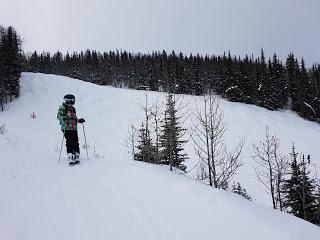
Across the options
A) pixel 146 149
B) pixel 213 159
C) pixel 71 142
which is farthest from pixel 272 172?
pixel 71 142

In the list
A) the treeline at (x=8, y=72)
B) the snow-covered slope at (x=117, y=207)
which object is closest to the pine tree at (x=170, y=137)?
the snow-covered slope at (x=117, y=207)

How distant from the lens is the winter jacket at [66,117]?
415 inches

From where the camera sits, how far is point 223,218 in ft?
16.8

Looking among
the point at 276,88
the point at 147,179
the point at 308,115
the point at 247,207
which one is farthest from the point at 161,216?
the point at 276,88

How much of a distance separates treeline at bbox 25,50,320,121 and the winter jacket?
4586 cm

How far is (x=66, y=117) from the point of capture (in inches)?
417

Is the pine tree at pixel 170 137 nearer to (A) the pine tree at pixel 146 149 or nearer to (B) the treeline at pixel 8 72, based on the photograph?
(A) the pine tree at pixel 146 149

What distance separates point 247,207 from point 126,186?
2.60 metres

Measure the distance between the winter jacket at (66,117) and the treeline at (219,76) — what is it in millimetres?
45861

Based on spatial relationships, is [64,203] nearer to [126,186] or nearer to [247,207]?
[126,186]

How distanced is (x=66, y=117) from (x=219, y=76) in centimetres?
6773

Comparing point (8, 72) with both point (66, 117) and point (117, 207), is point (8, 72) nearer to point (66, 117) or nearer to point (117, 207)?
point (66, 117)

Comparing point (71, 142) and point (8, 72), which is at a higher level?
point (8, 72)

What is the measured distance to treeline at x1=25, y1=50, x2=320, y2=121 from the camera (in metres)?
68.7
